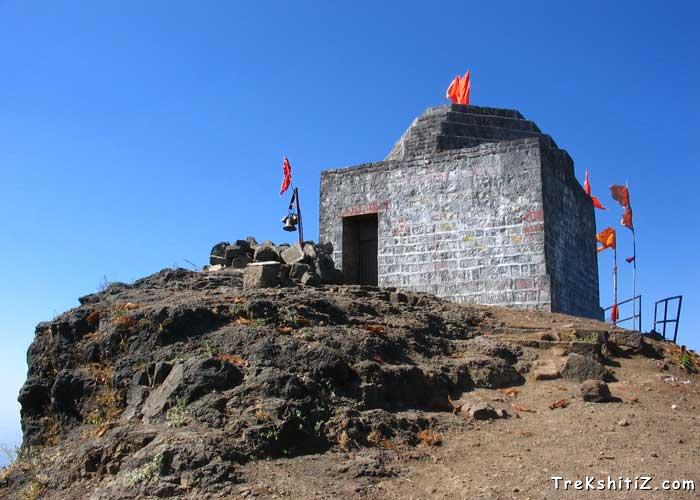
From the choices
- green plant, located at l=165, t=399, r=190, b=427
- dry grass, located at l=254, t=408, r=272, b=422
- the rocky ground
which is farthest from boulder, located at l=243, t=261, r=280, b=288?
dry grass, located at l=254, t=408, r=272, b=422

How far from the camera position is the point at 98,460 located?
5.92 m

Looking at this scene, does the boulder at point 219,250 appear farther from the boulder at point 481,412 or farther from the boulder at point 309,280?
the boulder at point 481,412

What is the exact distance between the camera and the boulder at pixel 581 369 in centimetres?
778

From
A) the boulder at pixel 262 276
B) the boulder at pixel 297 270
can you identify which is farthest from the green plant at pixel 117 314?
the boulder at pixel 297 270

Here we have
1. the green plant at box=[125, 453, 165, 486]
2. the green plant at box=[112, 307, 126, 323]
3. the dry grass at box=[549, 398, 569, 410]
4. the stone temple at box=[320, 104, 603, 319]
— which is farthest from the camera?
the stone temple at box=[320, 104, 603, 319]

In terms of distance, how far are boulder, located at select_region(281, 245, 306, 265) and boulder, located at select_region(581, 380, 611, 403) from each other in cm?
518

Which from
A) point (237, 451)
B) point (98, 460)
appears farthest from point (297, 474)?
point (98, 460)

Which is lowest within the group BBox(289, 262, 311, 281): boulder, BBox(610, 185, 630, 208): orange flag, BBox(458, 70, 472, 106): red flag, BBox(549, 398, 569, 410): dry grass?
BBox(549, 398, 569, 410): dry grass

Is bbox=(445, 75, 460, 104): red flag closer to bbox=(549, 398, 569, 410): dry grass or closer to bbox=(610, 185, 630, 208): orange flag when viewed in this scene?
bbox=(610, 185, 630, 208): orange flag

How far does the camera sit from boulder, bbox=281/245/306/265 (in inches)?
432

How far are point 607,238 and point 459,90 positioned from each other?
18.1 ft

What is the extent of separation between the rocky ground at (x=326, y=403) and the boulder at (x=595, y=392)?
15mm

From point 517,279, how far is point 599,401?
16.8 ft

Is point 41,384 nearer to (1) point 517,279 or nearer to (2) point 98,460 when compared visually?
(2) point 98,460
